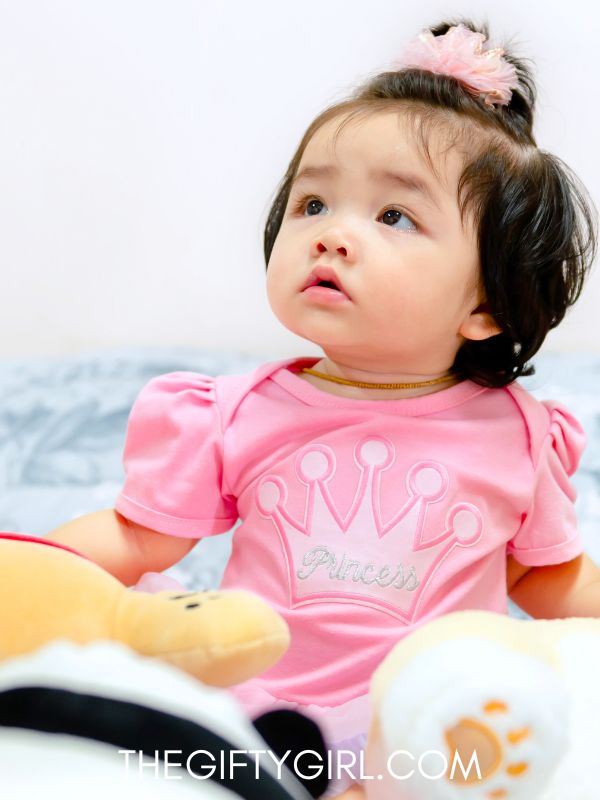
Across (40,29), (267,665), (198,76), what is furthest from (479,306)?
(40,29)

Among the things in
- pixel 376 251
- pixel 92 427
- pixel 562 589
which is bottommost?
pixel 92 427

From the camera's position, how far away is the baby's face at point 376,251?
0.90 metres

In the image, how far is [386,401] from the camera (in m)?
0.96

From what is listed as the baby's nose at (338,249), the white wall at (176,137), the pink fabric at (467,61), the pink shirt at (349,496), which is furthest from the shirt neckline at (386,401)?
the white wall at (176,137)

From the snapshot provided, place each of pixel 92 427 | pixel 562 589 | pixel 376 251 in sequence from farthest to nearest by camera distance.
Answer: pixel 92 427 → pixel 562 589 → pixel 376 251

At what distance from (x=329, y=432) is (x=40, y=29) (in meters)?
1.27

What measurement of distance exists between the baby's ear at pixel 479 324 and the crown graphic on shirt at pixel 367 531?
0.44 feet

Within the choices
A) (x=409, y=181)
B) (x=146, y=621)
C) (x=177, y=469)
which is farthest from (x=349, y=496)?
(x=146, y=621)

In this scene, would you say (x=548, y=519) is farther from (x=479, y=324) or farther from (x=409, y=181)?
(x=409, y=181)

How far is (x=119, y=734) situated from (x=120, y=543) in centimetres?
52

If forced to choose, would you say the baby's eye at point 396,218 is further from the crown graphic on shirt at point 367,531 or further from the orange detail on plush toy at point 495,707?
the orange detail on plush toy at point 495,707

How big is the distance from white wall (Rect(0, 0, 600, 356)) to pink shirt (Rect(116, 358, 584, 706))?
3.19 feet

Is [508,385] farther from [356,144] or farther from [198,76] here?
[198,76]

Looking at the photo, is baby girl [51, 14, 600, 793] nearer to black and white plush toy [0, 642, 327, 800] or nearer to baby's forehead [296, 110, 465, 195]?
baby's forehead [296, 110, 465, 195]
